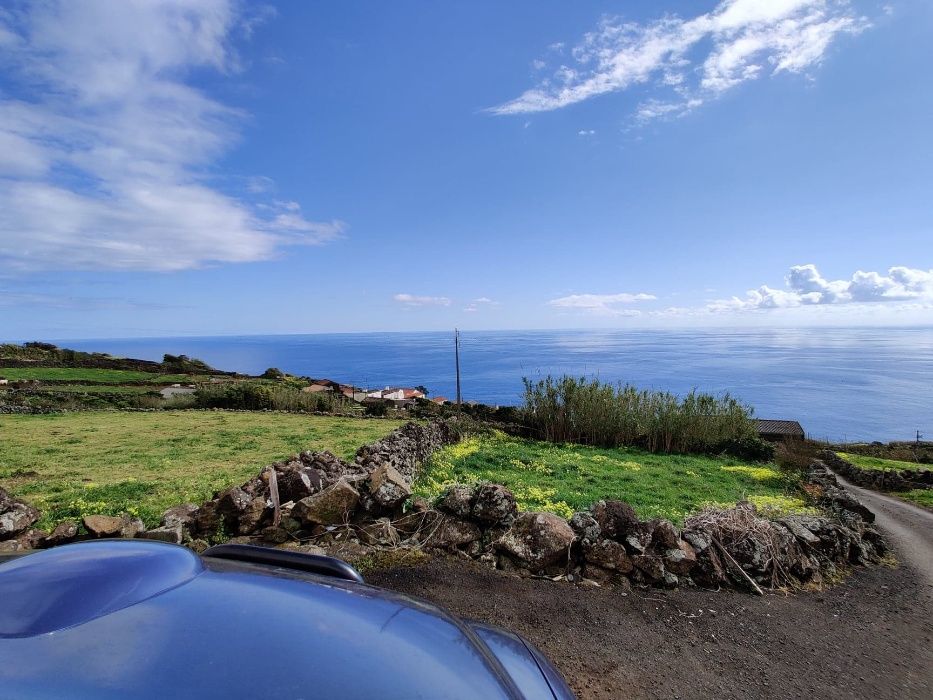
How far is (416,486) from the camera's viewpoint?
7988 mm

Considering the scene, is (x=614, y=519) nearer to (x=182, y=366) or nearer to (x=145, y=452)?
(x=145, y=452)

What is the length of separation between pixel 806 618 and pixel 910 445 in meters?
30.3

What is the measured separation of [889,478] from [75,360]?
43548 millimetres

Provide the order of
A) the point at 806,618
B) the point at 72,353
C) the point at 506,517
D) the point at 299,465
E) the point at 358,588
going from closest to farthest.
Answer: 1. the point at 358,588
2. the point at 806,618
3. the point at 506,517
4. the point at 299,465
5. the point at 72,353

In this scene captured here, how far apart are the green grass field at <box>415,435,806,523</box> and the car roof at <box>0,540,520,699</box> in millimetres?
5522

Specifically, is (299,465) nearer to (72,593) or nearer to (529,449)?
(72,593)

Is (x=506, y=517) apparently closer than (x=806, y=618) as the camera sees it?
No

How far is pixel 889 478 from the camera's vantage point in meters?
13.7

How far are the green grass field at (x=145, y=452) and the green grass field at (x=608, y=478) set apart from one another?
3026 millimetres

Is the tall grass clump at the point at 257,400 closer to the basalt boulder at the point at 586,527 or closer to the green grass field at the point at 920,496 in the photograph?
the basalt boulder at the point at 586,527

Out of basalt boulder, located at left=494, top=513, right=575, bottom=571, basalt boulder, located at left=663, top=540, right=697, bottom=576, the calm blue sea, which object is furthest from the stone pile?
the calm blue sea

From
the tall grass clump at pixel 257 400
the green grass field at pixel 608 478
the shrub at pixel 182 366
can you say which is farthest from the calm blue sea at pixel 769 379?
the green grass field at pixel 608 478

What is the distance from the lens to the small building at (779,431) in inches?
910

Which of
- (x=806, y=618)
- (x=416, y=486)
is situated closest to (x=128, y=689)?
(x=806, y=618)
